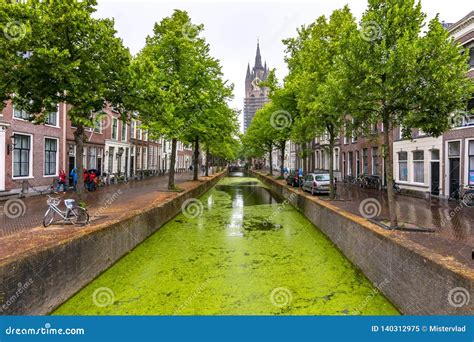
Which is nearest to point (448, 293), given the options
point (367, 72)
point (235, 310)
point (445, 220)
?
point (235, 310)

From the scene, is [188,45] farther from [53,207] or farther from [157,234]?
[53,207]

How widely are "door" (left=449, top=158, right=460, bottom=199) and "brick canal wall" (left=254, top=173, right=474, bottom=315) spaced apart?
11344mm

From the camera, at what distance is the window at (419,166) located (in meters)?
19.7

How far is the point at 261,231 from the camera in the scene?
40.3 feet

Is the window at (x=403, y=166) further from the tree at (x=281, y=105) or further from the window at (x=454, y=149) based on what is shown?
the tree at (x=281, y=105)

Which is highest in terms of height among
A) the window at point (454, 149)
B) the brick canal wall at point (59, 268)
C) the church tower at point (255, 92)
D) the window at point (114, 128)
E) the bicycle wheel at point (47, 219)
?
the church tower at point (255, 92)

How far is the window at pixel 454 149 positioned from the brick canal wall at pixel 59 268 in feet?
57.3

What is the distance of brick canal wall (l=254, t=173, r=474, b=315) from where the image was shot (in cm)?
423

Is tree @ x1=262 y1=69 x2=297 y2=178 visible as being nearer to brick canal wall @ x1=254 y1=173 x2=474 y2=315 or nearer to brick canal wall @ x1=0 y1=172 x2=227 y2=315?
brick canal wall @ x1=254 y1=173 x2=474 y2=315

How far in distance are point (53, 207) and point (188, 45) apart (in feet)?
41.9

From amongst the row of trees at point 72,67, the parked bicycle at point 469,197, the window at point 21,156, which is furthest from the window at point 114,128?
the parked bicycle at point 469,197

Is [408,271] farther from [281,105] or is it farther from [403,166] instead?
[403,166]

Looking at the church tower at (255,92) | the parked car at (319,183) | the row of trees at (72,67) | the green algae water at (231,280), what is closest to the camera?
the green algae water at (231,280)

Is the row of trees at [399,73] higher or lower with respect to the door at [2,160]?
higher
